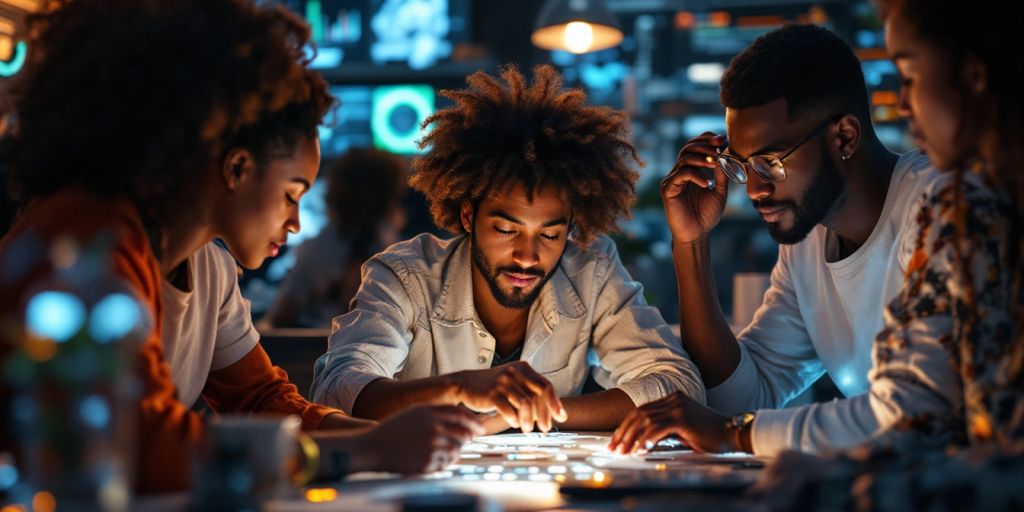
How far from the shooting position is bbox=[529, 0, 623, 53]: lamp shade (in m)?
4.24

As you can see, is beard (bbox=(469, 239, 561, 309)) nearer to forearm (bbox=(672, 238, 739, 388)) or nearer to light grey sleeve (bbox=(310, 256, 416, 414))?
light grey sleeve (bbox=(310, 256, 416, 414))

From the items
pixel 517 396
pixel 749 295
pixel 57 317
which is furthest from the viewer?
pixel 749 295

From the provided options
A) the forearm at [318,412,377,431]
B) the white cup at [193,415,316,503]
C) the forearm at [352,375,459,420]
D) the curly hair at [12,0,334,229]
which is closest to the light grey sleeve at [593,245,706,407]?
the forearm at [352,375,459,420]

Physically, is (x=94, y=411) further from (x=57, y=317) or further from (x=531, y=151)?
(x=531, y=151)

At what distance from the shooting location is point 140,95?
1.39 m

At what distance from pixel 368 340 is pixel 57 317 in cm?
129

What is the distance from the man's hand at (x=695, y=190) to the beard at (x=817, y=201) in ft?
0.75

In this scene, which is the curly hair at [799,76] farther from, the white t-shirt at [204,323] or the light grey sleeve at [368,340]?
the white t-shirt at [204,323]

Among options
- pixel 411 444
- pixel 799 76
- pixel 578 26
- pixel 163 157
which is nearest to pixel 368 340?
pixel 411 444

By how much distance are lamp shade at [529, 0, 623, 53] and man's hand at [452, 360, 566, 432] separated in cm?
270

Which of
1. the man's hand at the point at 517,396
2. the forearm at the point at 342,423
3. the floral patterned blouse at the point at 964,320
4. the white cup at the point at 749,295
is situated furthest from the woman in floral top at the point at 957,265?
the white cup at the point at 749,295

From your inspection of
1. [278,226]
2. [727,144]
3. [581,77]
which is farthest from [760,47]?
[581,77]

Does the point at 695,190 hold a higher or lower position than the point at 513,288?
higher

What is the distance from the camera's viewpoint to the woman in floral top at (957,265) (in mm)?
1154
